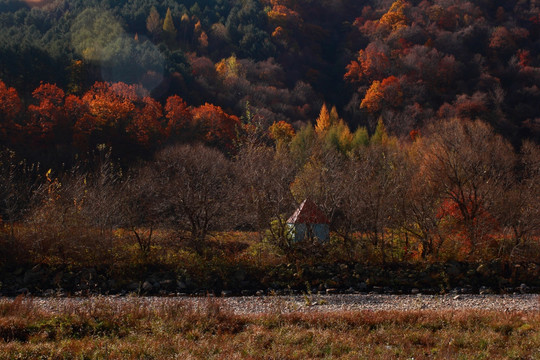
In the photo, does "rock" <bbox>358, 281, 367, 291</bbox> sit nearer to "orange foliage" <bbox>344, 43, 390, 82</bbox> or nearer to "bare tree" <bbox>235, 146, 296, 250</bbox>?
"bare tree" <bbox>235, 146, 296, 250</bbox>

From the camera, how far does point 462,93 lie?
7200 centimetres

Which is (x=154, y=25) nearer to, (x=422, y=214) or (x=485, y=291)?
(x=422, y=214)

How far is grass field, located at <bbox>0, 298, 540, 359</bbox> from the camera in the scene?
7.97 m

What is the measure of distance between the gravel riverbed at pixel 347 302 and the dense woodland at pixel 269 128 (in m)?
3.70

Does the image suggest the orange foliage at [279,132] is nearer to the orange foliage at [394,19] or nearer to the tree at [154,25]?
the tree at [154,25]

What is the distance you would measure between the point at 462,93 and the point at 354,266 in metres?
60.9

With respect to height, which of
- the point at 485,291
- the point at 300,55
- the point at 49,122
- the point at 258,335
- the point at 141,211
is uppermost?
the point at 258,335

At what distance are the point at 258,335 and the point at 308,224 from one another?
428 inches

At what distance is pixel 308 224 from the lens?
1989 cm

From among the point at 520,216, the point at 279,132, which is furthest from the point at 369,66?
the point at 520,216

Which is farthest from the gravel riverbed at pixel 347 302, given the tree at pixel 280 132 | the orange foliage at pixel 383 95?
the orange foliage at pixel 383 95

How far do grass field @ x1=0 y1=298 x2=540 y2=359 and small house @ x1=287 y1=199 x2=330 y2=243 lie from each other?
332 inches

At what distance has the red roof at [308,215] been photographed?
19.8 metres

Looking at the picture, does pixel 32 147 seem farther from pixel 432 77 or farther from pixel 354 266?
pixel 432 77
